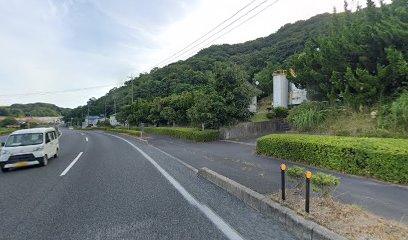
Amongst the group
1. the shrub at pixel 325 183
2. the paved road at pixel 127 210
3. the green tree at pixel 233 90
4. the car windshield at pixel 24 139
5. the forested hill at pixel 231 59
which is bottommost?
the paved road at pixel 127 210

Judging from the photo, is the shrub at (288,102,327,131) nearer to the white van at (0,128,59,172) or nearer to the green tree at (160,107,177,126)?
the white van at (0,128,59,172)

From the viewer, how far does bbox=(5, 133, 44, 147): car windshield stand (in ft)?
37.4

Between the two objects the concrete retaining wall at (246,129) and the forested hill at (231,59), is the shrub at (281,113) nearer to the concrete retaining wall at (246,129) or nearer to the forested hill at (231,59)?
the concrete retaining wall at (246,129)

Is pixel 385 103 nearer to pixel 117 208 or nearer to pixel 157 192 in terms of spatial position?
pixel 157 192

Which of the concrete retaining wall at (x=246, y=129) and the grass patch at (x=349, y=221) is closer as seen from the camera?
the grass patch at (x=349, y=221)

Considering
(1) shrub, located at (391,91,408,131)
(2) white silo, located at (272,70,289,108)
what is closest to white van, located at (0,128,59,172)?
(1) shrub, located at (391,91,408,131)

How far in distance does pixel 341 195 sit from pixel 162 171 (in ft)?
19.0

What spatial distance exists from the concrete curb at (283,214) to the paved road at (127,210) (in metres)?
0.14

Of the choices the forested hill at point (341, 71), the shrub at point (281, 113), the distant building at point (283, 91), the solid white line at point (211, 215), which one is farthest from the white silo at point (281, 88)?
the solid white line at point (211, 215)

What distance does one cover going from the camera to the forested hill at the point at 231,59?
5369 centimetres

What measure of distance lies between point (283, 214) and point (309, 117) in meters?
13.2

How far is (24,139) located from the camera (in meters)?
11.8

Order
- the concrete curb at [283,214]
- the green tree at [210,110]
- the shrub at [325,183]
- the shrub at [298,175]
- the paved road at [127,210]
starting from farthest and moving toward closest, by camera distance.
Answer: the green tree at [210,110], the shrub at [298,175], the shrub at [325,183], the paved road at [127,210], the concrete curb at [283,214]

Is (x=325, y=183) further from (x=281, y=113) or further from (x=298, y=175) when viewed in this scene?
(x=281, y=113)
